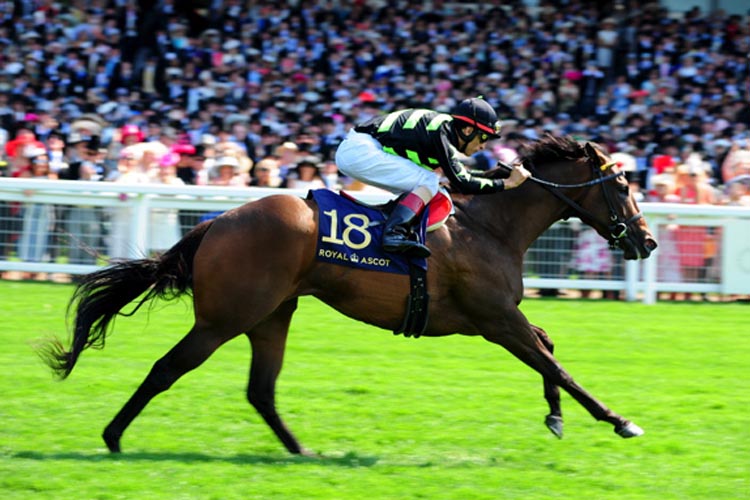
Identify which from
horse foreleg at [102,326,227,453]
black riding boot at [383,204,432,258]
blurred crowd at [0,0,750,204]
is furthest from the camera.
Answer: blurred crowd at [0,0,750,204]

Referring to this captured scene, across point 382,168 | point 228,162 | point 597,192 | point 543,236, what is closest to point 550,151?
point 597,192

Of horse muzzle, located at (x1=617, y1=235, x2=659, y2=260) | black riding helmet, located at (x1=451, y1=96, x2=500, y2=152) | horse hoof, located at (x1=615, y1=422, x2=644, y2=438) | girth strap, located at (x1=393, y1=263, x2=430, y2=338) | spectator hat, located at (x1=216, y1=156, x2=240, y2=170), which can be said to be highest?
black riding helmet, located at (x1=451, y1=96, x2=500, y2=152)

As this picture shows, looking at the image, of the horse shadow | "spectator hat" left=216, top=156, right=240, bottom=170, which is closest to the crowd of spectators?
"spectator hat" left=216, top=156, right=240, bottom=170

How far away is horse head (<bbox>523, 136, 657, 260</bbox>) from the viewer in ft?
20.8

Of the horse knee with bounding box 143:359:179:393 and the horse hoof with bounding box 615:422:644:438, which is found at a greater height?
the horse knee with bounding box 143:359:179:393

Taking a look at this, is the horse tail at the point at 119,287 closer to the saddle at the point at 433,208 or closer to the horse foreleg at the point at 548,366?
the saddle at the point at 433,208

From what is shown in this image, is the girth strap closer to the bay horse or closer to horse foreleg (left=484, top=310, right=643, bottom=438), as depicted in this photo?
the bay horse

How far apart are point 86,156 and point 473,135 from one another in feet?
24.1

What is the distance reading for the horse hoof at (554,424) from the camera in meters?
5.93

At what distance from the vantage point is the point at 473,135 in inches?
235

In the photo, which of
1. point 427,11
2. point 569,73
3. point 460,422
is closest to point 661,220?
Result: point 460,422

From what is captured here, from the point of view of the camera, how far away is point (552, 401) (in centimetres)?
603

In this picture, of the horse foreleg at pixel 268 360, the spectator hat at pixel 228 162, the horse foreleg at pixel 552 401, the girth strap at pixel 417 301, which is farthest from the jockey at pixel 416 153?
the spectator hat at pixel 228 162

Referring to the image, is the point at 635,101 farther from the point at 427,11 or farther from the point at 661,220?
the point at 661,220
